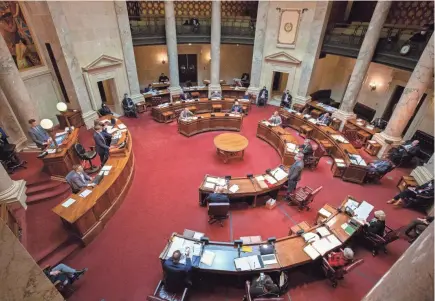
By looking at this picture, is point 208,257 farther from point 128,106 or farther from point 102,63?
point 102,63

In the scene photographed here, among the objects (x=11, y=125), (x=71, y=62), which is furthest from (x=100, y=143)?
(x=71, y=62)

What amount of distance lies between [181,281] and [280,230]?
3094 mm

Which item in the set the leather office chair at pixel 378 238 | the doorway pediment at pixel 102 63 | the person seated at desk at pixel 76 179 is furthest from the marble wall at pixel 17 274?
the doorway pediment at pixel 102 63

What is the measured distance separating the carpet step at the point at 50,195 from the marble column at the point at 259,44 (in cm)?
1166

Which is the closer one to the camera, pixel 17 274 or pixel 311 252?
pixel 17 274


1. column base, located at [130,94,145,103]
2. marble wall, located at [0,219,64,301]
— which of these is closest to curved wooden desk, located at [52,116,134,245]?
marble wall, located at [0,219,64,301]

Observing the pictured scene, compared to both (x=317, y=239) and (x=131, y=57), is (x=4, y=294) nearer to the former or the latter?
(x=317, y=239)

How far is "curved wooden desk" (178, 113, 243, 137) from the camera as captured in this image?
1087 centimetres

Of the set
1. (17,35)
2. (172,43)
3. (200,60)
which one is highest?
(17,35)

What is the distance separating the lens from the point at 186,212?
6879 mm

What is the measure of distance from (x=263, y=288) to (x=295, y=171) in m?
3.58

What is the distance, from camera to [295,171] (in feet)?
22.7

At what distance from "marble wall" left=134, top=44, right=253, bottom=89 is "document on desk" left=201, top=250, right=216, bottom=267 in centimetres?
1517

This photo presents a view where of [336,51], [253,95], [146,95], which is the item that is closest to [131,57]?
[146,95]
